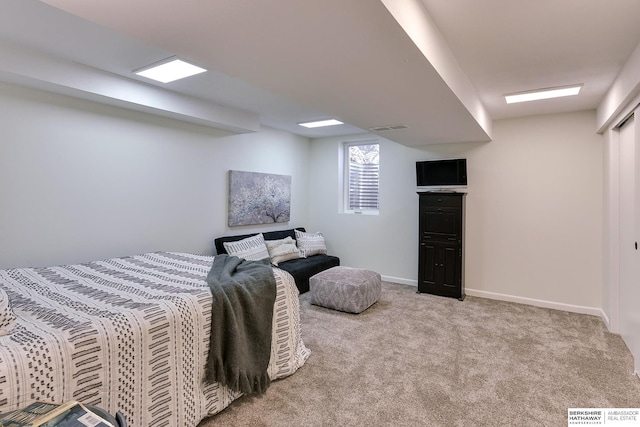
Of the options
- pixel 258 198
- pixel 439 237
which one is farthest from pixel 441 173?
pixel 258 198

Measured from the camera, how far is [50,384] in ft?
4.44

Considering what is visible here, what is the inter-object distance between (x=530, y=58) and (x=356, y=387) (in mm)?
2798

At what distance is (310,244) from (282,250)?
64 cm

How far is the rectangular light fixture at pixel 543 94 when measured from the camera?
124 inches

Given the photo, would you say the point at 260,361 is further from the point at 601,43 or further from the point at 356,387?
the point at 601,43

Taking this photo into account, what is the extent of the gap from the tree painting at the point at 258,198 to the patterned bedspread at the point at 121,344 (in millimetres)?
2198

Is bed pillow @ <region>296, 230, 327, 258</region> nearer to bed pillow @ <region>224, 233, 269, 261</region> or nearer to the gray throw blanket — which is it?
bed pillow @ <region>224, 233, 269, 261</region>

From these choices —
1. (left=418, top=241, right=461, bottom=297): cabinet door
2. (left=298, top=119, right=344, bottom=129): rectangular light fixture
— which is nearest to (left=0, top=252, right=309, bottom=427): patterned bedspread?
(left=418, top=241, right=461, bottom=297): cabinet door

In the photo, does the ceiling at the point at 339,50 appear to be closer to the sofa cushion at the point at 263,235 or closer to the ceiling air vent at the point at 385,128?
the ceiling air vent at the point at 385,128

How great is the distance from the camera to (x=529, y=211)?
13.8ft

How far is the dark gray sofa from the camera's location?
4404 millimetres

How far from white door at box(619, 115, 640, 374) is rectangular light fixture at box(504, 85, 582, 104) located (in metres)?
0.54

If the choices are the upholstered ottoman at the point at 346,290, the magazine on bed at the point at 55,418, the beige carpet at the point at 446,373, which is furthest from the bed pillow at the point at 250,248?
the magazine on bed at the point at 55,418

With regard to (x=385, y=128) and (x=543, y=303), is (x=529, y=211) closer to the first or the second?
Result: (x=543, y=303)
